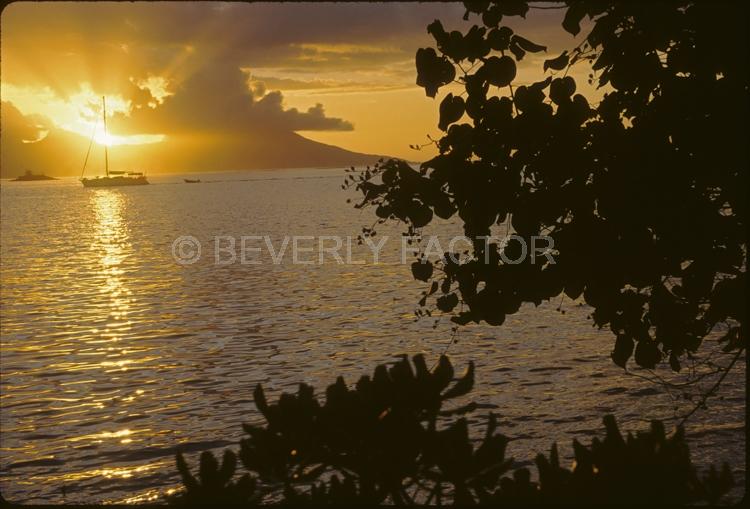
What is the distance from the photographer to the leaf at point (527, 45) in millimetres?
7062

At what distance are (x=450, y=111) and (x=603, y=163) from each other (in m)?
1.32

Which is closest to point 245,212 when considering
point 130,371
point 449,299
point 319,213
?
point 319,213

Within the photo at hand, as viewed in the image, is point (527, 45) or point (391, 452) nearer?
point (391, 452)

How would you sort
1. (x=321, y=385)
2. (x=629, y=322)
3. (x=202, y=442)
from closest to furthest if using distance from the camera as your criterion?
(x=629, y=322) → (x=202, y=442) → (x=321, y=385)

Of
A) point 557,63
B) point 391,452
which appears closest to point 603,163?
point 557,63

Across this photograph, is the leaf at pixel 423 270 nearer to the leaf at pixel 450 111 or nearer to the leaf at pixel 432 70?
the leaf at pixel 450 111

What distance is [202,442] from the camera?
45.1 ft

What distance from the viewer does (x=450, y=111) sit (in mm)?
7090

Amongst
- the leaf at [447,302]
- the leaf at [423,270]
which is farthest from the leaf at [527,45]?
the leaf at [447,302]

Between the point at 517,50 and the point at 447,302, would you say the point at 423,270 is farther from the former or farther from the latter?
the point at 517,50

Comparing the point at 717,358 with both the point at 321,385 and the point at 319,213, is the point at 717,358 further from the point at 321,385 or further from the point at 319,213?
the point at 319,213

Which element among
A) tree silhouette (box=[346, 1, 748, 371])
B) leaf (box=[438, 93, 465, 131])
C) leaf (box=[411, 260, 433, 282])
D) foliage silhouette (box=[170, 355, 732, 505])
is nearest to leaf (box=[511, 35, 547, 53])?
tree silhouette (box=[346, 1, 748, 371])

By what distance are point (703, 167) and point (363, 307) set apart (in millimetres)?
21468

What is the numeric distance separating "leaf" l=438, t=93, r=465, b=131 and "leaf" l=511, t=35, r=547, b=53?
656mm
